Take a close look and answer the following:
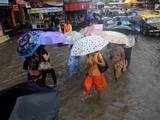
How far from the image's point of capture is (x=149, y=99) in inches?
456

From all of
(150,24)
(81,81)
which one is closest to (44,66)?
(81,81)

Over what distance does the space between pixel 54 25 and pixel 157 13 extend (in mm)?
14675

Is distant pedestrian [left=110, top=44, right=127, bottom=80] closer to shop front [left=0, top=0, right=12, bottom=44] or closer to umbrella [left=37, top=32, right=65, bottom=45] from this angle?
umbrella [left=37, top=32, right=65, bottom=45]

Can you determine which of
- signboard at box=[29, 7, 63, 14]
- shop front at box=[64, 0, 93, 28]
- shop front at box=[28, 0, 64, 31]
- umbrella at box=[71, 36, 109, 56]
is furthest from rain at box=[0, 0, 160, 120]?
shop front at box=[64, 0, 93, 28]

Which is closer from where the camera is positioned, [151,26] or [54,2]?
[151,26]

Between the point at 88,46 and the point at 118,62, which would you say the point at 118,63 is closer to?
the point at 118,62

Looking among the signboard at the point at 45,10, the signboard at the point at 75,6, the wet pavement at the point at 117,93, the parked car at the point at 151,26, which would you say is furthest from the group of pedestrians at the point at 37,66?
the signboard at the point at 75,6

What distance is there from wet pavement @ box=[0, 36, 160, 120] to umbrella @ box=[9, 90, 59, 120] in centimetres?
424

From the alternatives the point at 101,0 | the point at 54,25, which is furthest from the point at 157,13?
the point at 101,0

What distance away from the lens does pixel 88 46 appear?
10672 millimetres

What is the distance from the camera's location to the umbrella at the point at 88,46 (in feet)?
34.5

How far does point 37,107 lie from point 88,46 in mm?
4965

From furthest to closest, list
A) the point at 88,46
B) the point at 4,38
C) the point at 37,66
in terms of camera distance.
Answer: the point at 4,38 < the point at 37,66 < the point at 88,46

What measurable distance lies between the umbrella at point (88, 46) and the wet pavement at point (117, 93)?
1.54m
